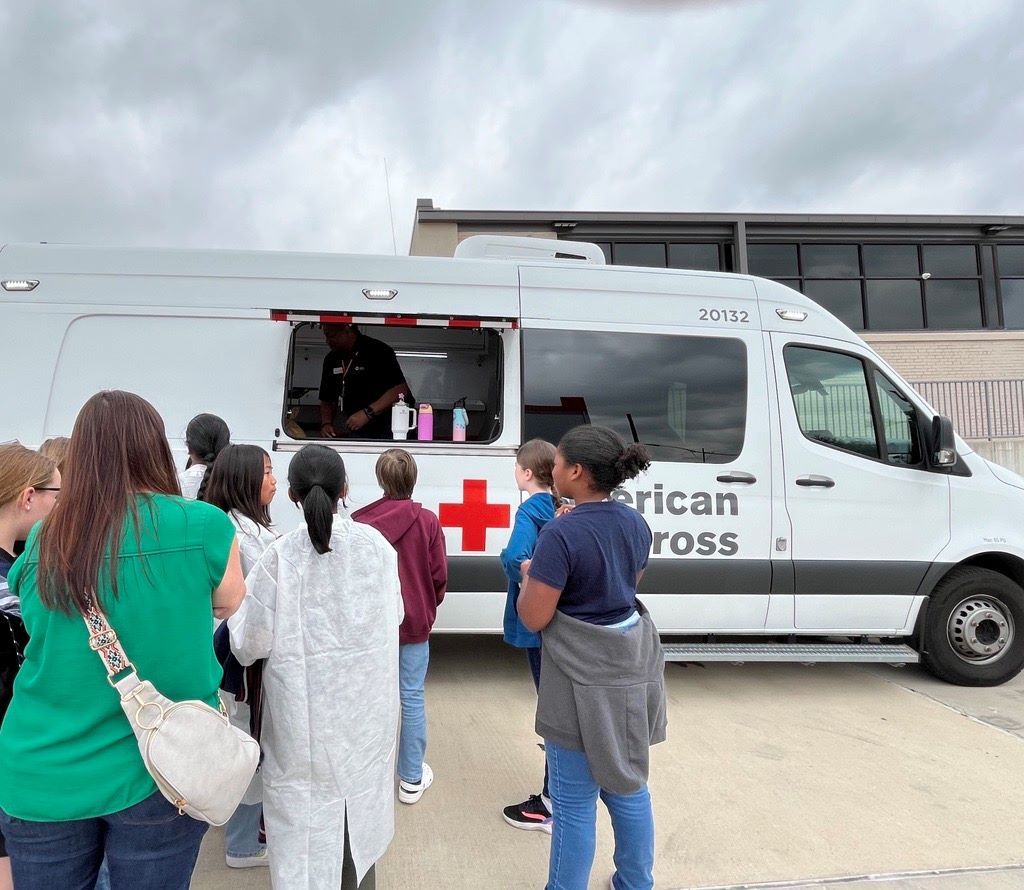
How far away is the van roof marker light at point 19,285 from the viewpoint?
412 centimetres

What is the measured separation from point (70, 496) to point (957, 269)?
61.7 ft

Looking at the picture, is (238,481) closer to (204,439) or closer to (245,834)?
(204,439)

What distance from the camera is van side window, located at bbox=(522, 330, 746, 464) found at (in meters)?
4.44

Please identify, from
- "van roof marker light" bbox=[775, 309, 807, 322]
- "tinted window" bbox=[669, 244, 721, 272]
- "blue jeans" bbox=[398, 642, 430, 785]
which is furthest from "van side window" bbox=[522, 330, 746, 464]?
"tinted window" bbox=[669, 244, 721, 272]

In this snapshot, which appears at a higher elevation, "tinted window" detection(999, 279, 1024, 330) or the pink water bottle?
"tinted window" detection(999, 279, 1024, 330)


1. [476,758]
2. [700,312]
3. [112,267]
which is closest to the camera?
[476,758]

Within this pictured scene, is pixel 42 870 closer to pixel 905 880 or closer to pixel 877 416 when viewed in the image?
pixel 905 880

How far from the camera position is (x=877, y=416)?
4672 mm

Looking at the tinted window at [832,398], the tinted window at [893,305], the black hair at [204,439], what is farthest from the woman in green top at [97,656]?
the tinted window at [893,305]

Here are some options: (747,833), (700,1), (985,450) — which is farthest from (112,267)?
(985,450)

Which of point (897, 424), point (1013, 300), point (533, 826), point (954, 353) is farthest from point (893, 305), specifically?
point (533, 826)

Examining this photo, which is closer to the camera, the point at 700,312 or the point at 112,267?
the point at 112,267

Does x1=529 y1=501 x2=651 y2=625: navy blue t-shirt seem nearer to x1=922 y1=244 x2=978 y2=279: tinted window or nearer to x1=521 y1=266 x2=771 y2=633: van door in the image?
x1=521 y1=266 x2=771 y2=633: van door

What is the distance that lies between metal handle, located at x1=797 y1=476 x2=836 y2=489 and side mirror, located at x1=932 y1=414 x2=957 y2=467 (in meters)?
0.74
